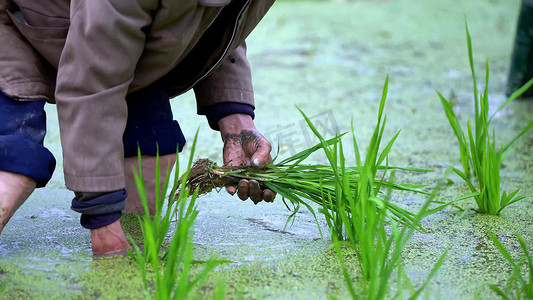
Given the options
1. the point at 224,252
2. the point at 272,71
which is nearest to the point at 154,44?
the point at 224,252

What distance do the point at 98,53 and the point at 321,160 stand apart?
3.97 ft

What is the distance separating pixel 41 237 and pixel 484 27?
4.78 metres

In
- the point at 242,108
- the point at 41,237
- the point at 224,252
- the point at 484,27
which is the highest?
the point at 484,27

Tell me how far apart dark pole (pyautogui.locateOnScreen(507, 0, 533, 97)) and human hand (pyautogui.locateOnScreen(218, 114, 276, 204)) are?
207 centimetres

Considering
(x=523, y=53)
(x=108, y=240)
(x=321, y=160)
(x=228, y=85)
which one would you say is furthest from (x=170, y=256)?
(x=523, y=53)

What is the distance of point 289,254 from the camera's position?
1553mm

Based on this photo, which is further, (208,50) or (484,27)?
(484,27)

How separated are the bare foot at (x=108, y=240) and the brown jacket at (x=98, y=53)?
0.12 meters

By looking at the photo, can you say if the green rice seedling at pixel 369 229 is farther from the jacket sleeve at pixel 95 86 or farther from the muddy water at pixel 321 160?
the jacket sleeve at pixel 95 86

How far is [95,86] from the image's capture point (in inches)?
54.7

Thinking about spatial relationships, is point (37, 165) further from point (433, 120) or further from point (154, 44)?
point (433, 120)

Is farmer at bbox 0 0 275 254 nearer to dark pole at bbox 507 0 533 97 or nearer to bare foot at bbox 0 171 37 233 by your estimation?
bare foot at bbox 0 171 37 233

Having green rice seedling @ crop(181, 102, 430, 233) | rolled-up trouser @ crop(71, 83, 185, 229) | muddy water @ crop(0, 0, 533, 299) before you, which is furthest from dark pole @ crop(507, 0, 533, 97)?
rolled-up trouser @ crop(71, 83, 185, 229)

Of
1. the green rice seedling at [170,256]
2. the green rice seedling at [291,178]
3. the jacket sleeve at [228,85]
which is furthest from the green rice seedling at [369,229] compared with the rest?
the jacket sleeve at [228,85]
